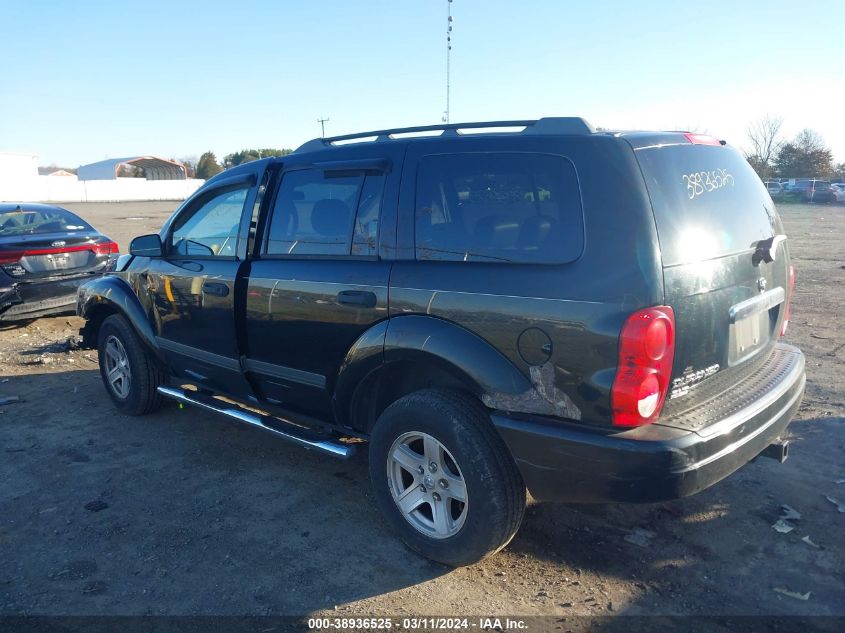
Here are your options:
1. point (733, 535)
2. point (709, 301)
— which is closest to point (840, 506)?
point (733, 535)

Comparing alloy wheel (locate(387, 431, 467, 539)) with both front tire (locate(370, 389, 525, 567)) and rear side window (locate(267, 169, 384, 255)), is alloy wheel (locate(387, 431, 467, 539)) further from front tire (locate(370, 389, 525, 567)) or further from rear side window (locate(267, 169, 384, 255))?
Result: rear side window (locate(267, 169, 384, 255))

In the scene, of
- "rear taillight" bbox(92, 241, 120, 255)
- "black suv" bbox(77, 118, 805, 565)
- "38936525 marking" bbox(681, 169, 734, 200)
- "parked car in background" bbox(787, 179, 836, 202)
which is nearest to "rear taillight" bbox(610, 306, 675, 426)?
"black suv" bbox(77, 118, 805, 565)

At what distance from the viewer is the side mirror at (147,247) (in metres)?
4.84

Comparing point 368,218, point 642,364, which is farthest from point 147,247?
point 642,364

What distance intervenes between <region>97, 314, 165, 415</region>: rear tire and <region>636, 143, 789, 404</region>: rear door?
4.00 meters

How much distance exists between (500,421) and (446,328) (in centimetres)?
49

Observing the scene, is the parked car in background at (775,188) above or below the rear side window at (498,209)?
above

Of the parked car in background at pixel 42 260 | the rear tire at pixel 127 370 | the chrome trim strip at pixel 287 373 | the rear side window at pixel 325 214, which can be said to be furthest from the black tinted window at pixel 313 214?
the parked car in background at pixel 42 260

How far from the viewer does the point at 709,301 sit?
285 cm

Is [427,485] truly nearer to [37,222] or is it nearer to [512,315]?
[512,315]

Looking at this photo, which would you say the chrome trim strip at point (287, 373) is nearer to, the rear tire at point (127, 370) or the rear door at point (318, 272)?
the rear door at point (318, 272)

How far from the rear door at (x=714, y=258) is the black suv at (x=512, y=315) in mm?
13

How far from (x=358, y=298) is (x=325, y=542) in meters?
1.30

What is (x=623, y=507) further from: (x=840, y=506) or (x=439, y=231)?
(x=439, y=231)
